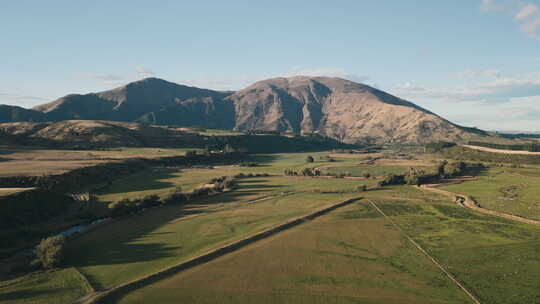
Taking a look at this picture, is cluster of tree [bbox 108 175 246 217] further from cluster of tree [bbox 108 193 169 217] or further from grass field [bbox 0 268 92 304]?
grass field [bbox 0 268 92 304]

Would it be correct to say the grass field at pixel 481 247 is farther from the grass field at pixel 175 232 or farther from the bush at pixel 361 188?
the grass field at pixel 175 232

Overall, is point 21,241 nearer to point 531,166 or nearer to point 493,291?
point 493,291

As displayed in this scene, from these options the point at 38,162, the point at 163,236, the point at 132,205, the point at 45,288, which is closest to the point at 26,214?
the point at 132,205

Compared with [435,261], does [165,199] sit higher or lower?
higher

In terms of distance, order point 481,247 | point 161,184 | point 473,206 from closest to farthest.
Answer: point 481,247 < point 473,206 < point 161,184

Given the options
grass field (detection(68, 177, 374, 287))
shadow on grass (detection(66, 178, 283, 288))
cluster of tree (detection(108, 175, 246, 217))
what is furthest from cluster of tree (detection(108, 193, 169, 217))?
grass field (detection(68, 177, 374, 287))

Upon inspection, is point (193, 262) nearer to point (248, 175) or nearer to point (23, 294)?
point (23, 294)

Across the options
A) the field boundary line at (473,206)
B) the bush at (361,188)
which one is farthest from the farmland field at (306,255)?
the bush at (361,188)
